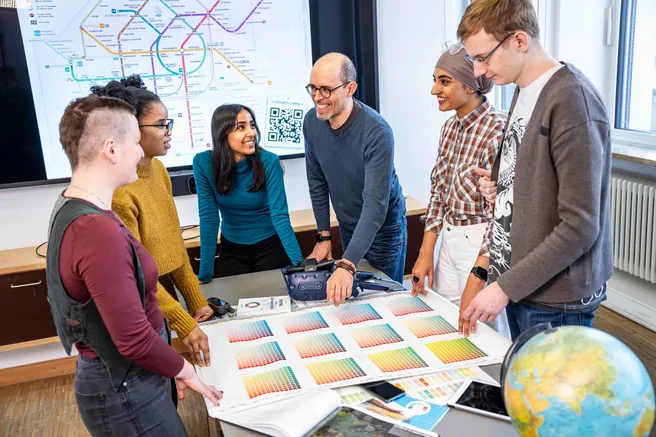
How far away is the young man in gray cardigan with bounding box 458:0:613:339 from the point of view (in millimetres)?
1283

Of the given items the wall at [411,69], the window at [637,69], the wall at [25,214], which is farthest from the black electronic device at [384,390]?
the window at [637,69]

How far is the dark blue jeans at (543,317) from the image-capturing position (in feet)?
4.70

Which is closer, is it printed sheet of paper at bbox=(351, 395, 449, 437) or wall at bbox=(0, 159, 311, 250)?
printed sheet of paper at bbox=(351, 395, 449, 437)

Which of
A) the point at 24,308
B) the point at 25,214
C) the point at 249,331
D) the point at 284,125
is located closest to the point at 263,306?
the point at 249,331

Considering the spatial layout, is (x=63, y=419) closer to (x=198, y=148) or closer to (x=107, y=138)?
(x=198, y=148)

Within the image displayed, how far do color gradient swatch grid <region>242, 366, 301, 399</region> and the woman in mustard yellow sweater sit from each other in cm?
26

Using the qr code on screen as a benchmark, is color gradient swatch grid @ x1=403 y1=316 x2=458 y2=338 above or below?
below

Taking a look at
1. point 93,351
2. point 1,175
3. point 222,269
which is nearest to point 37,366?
point 1,175

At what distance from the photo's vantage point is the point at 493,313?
1.42 m

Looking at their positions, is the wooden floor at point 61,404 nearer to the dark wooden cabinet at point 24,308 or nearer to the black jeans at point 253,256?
the dark wooden cabinet at point 24,308

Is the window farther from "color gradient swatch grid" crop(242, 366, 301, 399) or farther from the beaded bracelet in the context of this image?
"color gradient swatch grid" crop(242, 366, 301, 399)

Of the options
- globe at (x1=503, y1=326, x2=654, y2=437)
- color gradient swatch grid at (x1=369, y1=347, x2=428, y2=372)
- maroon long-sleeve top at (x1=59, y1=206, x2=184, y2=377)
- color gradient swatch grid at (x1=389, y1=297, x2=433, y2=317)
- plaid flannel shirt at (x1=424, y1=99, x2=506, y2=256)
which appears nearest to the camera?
globe at (x1=503, y1=326, x2=654, y2=437)

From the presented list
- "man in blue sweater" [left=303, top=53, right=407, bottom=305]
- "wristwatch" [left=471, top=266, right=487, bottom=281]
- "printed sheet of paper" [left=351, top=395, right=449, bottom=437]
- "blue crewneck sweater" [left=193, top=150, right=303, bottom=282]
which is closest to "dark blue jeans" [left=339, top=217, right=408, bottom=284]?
"man in blue sweater" [left=303, top=53, right=407, bottom=305]

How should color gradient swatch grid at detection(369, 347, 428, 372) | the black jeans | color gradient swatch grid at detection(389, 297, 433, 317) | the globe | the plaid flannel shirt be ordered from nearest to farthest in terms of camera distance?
1. the globe
2. color gradient swatch grid at detection(369, 347, 428, 372)
3. color gradient swatch grid at detection(389, 297, 433, 317)
4. the plaid flannel shirt
5. the black jeans
